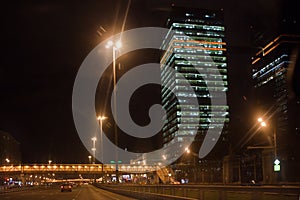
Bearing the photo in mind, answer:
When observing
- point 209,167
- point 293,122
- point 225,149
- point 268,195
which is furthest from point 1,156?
point 268,195

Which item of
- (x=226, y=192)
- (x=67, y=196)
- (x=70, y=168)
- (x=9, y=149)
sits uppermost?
(x=9, y=149)

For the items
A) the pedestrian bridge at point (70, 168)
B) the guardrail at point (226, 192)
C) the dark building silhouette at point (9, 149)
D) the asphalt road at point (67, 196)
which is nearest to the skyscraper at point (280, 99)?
the guardrail at point (226, 192)

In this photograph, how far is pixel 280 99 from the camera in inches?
4126

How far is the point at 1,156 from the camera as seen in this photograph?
16162cm

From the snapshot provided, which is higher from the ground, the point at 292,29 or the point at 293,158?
the point at 292,29

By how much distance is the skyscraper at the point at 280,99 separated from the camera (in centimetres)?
1757

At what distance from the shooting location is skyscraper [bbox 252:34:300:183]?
17.6 meters

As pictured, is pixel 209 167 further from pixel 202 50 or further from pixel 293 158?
pixel 202 50

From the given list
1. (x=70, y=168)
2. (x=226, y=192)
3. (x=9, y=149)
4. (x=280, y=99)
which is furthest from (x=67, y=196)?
(x=9, y=149)

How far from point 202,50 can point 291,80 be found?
189 m

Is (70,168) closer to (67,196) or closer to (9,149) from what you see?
(9,149)

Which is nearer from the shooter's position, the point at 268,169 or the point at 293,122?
the point at 268,169

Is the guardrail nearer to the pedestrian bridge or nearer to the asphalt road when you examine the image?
the asphalt road

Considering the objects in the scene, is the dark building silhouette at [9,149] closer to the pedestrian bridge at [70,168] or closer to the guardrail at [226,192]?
the pedestrian bridge at [70,168]
